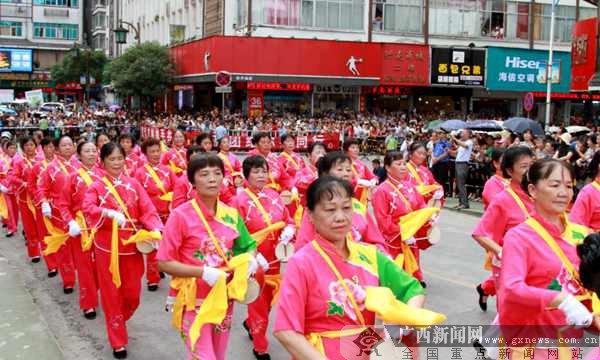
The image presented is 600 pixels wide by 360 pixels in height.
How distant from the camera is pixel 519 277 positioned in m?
3.53

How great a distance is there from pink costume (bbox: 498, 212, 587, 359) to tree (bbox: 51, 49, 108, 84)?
194ft

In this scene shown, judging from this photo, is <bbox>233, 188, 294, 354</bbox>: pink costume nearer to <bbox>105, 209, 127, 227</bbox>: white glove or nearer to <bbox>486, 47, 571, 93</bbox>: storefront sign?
<bbox>105, 209, 127, 227</bbox>: white glove

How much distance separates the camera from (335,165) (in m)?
5.86

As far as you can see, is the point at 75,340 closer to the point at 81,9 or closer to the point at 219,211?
the point at 219,211

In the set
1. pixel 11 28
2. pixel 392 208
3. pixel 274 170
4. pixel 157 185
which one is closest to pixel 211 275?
pixel 392 208

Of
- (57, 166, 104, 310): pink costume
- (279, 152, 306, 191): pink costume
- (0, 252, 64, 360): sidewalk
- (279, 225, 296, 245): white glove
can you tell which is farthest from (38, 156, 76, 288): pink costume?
(279, 225, 296, 245): white glove

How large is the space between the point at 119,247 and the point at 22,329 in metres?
1.69

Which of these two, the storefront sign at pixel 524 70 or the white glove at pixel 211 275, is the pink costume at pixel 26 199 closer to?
the white glove at pixel 211 275

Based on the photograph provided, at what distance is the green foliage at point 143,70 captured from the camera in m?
38.3

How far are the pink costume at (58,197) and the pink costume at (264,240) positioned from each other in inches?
127

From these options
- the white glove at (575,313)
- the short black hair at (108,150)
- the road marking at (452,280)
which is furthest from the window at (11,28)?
the white glove at (575,313)

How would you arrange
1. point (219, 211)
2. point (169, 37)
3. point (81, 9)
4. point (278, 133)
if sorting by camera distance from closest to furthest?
point (219, 211) → point (278, 133) → point (169, 37) → point (81, 9)

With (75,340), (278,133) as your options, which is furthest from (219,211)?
(278,133)

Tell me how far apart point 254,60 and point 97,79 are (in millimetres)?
35192
